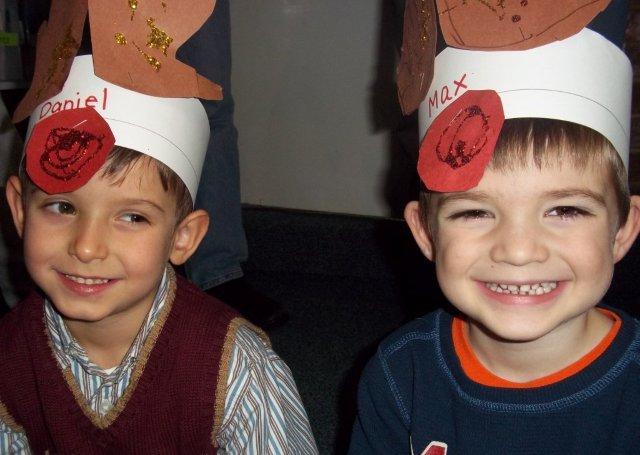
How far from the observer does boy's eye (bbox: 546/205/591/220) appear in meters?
0.92

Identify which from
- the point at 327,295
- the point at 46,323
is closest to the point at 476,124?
the point at 46,323

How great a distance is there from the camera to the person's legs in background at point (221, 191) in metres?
1.60

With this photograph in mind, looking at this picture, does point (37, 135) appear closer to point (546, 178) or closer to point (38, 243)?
point (38, 243)

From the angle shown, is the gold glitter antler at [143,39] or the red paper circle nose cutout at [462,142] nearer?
the red paper circle nose cutout at [462,142]

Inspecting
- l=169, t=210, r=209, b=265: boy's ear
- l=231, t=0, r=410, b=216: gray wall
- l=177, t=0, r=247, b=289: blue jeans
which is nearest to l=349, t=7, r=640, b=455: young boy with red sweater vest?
l=169, t=210, r=209, b=265: boy's ear

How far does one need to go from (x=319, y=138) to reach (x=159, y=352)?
1.33 meters

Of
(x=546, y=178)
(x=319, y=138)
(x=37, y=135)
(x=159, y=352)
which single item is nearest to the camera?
(x=546, y=178)

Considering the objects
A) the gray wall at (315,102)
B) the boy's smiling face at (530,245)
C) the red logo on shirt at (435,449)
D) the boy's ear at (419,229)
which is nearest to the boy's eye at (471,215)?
the boy's smiling face at (530,245)

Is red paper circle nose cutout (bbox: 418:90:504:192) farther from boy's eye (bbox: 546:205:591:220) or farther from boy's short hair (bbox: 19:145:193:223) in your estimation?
boy's short hair (bbox: 19:145:193:223)

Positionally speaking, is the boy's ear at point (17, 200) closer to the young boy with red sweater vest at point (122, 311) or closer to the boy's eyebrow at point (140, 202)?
the young boy with red sweater vest at point (122, 311)

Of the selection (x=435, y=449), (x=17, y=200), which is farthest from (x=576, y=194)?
(x=17, y=200)

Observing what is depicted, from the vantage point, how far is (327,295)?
2.22 metres

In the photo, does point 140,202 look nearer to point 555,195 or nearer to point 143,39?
point 143,39

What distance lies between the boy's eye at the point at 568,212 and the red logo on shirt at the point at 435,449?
1.32 feet
